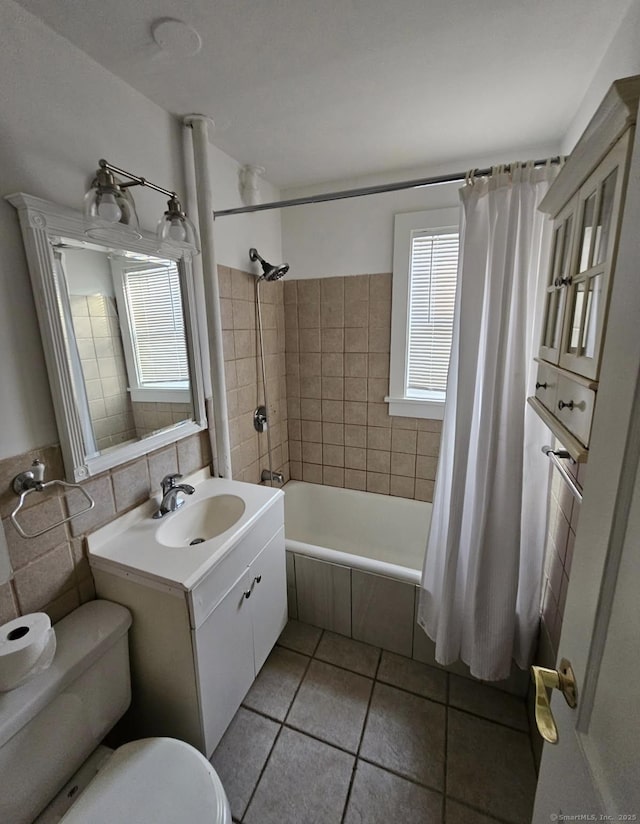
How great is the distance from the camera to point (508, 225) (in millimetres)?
1261

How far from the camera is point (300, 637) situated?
71.1 inches

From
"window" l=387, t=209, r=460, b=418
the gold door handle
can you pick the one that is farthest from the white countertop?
"window" l=387, t=209, r=460, b=418

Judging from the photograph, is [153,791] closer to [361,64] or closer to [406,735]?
[406,735]

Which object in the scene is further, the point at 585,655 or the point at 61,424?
the point at 61,424

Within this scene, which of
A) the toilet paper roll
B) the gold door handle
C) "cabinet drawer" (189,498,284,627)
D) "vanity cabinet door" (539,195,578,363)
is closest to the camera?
the gold door handle

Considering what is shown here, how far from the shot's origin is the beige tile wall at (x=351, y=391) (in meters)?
2.26

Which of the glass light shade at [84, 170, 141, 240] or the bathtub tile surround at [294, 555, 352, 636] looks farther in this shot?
the bathtub tile surround at [294, 555, 352, 636]

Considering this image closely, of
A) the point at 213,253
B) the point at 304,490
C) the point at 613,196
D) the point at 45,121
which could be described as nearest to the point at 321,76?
the point at 213,253

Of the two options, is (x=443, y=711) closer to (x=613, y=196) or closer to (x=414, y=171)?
(x=613, y=196)

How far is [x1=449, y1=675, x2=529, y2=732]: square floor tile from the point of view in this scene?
143 centimetres

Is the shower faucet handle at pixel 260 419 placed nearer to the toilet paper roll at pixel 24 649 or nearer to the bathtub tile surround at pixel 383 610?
the bathtub tile surround at pixel 383 610

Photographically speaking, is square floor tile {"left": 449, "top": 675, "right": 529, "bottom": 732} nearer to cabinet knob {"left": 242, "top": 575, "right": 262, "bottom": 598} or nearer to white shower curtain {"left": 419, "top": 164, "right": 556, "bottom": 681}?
white shower curtain {"left": 419, "top": 164, "right": 556, "bottom": 681}

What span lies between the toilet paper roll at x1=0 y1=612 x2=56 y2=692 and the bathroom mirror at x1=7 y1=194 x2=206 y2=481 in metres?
0.41

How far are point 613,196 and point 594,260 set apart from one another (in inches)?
5.5
